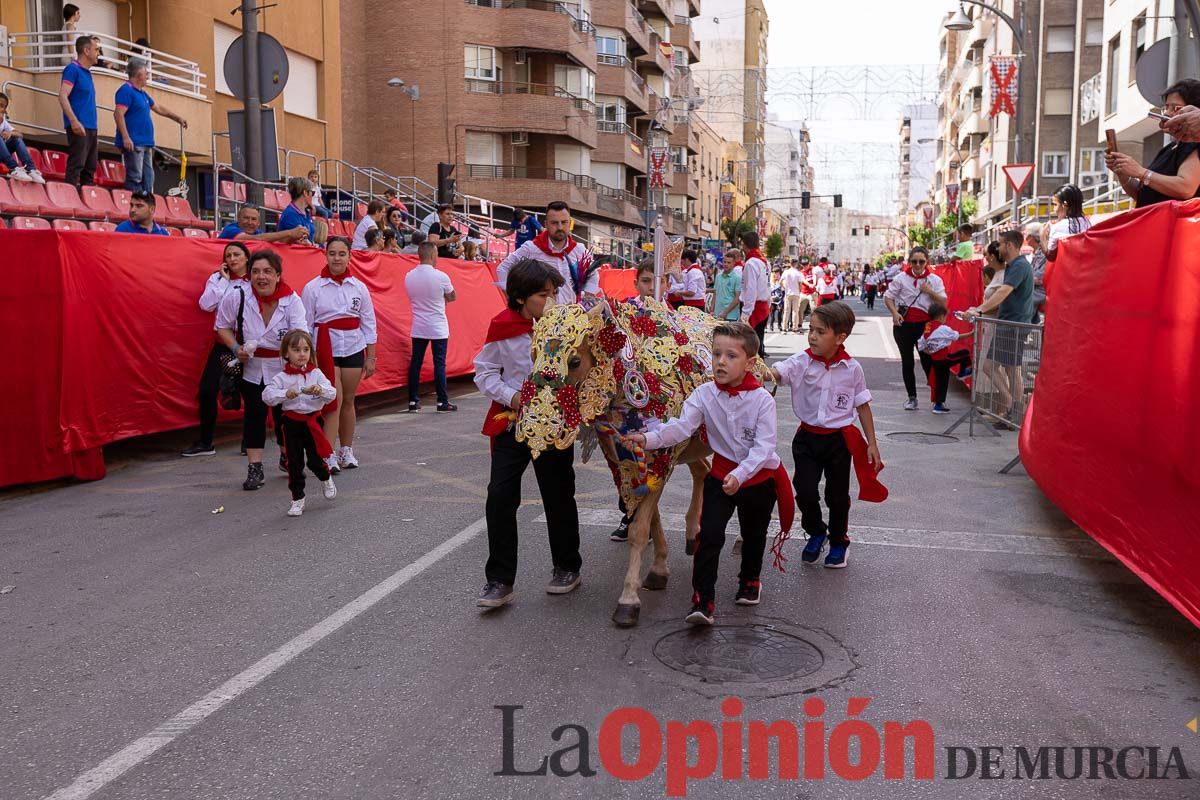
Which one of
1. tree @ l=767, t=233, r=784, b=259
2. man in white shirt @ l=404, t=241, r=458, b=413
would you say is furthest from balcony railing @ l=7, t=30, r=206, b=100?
tree @ l=767, t=233, r=784, b=259

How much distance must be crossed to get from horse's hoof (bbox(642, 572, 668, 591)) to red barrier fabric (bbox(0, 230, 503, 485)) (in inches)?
210

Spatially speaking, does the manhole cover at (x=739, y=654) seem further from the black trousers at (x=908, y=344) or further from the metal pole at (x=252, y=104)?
the metal pole at (x=252, y=104)

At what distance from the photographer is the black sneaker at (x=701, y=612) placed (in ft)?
16.7

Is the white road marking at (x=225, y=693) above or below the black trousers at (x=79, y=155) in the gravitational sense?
below

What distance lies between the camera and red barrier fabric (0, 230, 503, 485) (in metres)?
8.46

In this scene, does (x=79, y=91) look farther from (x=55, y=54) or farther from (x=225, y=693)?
(x=225, y=693)

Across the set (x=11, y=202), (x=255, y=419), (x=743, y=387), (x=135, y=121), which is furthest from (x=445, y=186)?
(x=743, y=387)

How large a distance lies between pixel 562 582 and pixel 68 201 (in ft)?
39.9

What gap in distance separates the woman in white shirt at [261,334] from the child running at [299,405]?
571mm

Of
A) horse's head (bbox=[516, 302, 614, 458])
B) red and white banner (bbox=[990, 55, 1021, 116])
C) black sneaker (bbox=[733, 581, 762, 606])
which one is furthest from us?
red and white banner (bbox=[990, 55, 1021, 116])

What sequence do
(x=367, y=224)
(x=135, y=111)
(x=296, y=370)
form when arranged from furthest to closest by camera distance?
(x=367, y=224)
(x=135, y=111)
(x=296, y=370)

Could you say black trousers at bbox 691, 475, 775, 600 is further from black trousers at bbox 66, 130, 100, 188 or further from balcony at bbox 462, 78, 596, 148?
balcony at bbox 462, 78, 596, 148

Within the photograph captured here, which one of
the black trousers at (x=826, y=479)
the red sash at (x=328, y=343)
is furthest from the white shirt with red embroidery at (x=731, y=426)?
the red sash at (x=328, y=343)

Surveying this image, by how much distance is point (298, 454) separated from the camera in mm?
7566
